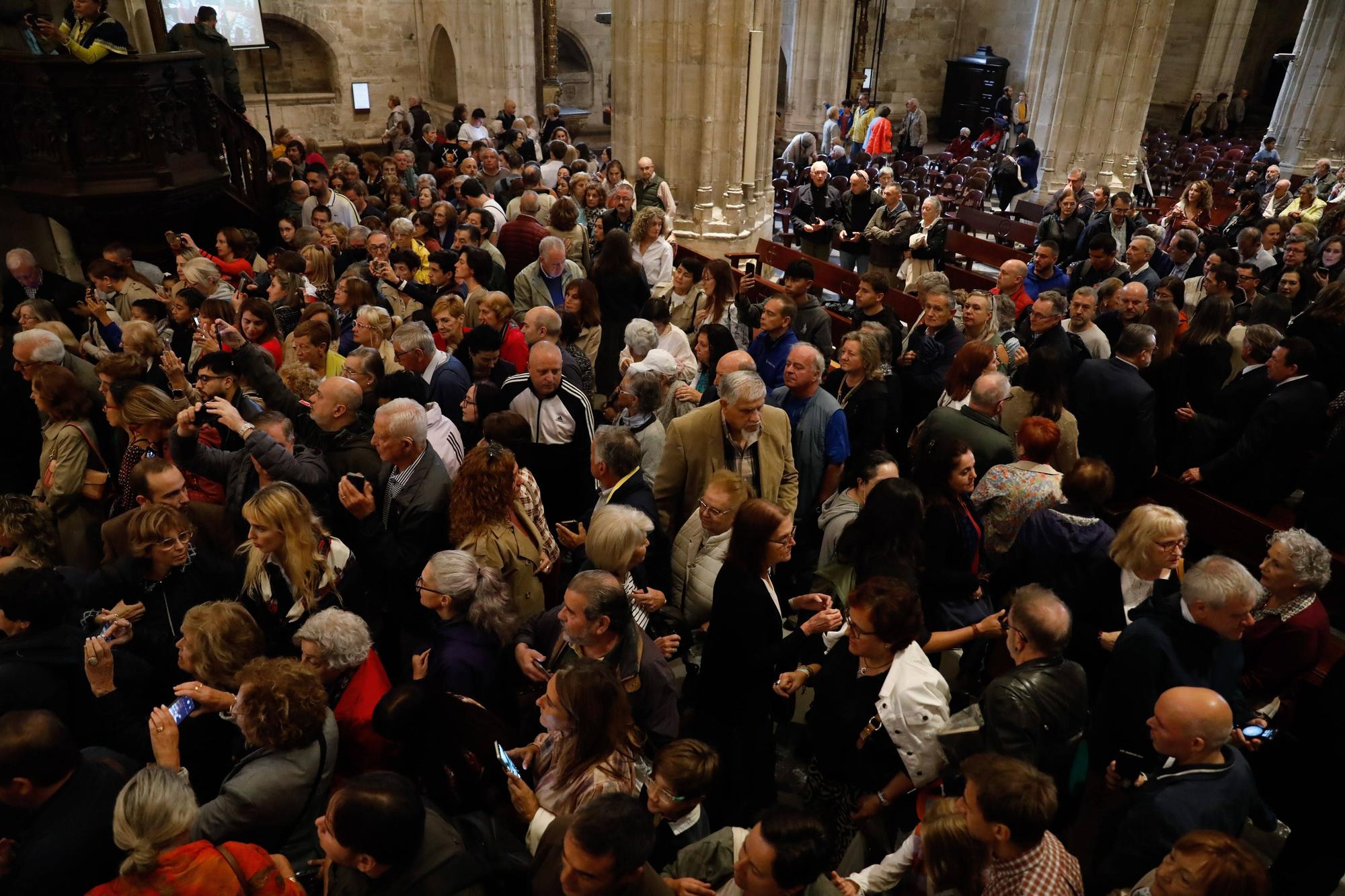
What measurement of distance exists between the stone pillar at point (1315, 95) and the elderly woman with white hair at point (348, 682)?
21395 mm

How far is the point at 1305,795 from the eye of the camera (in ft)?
9.90

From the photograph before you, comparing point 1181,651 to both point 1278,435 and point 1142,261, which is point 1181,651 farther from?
point 1142,261

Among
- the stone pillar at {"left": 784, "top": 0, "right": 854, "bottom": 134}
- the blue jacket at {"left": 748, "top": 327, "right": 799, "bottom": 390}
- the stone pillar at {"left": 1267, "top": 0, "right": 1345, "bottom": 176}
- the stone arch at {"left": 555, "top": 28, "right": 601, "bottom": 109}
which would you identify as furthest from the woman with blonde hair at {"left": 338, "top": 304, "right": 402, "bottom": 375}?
the stone pillar at {"left": 1267, "top": 0, "right": 1345, "bottom": 176}

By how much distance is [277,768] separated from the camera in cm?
259

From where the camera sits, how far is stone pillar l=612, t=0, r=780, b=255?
Answer: 381 inches

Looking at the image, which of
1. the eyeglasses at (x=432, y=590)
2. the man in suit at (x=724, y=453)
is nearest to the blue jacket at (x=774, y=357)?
the man in suit at (x=724, y=453)

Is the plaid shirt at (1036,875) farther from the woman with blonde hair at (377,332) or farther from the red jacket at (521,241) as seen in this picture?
the red jacket at (521,241)

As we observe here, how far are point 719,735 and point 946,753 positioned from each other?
0.89m

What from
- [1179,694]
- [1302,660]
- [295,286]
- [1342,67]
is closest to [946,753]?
[1179,694]

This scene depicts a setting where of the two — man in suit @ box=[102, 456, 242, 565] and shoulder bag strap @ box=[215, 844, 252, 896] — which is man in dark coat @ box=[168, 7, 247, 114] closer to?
man in suit @ box=[102, 456, 242, 565]

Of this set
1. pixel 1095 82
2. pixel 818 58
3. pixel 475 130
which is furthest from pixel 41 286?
pixel 818 58

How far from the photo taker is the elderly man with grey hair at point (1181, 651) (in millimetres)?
2945

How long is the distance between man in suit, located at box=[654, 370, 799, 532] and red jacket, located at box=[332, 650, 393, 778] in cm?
164

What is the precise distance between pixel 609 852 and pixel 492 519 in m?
1.71
